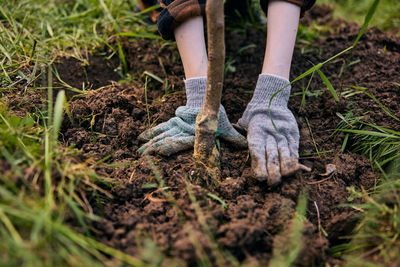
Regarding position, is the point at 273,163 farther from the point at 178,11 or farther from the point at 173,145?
the point at 178,11

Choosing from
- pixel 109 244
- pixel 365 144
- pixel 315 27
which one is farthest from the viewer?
pixel 315 27

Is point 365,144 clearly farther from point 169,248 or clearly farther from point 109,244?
point 109,244

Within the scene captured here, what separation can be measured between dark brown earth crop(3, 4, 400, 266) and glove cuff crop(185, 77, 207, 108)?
0.54ft

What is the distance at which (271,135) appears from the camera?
1.45 metres

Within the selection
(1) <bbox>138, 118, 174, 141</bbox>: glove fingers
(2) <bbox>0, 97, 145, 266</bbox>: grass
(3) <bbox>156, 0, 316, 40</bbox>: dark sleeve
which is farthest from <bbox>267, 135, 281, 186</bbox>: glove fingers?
(3) <bbox>156, 0, 316, 40</bbox>: dark sleeve

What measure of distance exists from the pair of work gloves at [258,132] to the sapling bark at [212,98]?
0.43 ft

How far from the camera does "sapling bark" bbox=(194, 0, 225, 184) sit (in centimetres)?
103

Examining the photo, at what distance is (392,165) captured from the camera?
4.59ft

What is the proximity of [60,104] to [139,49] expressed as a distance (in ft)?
3.80

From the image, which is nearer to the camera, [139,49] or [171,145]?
[171,145]

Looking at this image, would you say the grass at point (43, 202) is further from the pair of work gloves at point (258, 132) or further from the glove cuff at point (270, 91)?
the glove cuff at point (270, 91)

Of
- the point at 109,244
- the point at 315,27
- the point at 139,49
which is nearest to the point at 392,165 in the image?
the point at 109,244

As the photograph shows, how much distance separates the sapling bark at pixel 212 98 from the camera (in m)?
1.03

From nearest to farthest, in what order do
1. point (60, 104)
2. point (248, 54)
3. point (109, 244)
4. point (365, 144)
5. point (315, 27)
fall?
point (109, 244) → point (60, 104) → point (365, 144) → point (248, 54) → point (315, 27)
